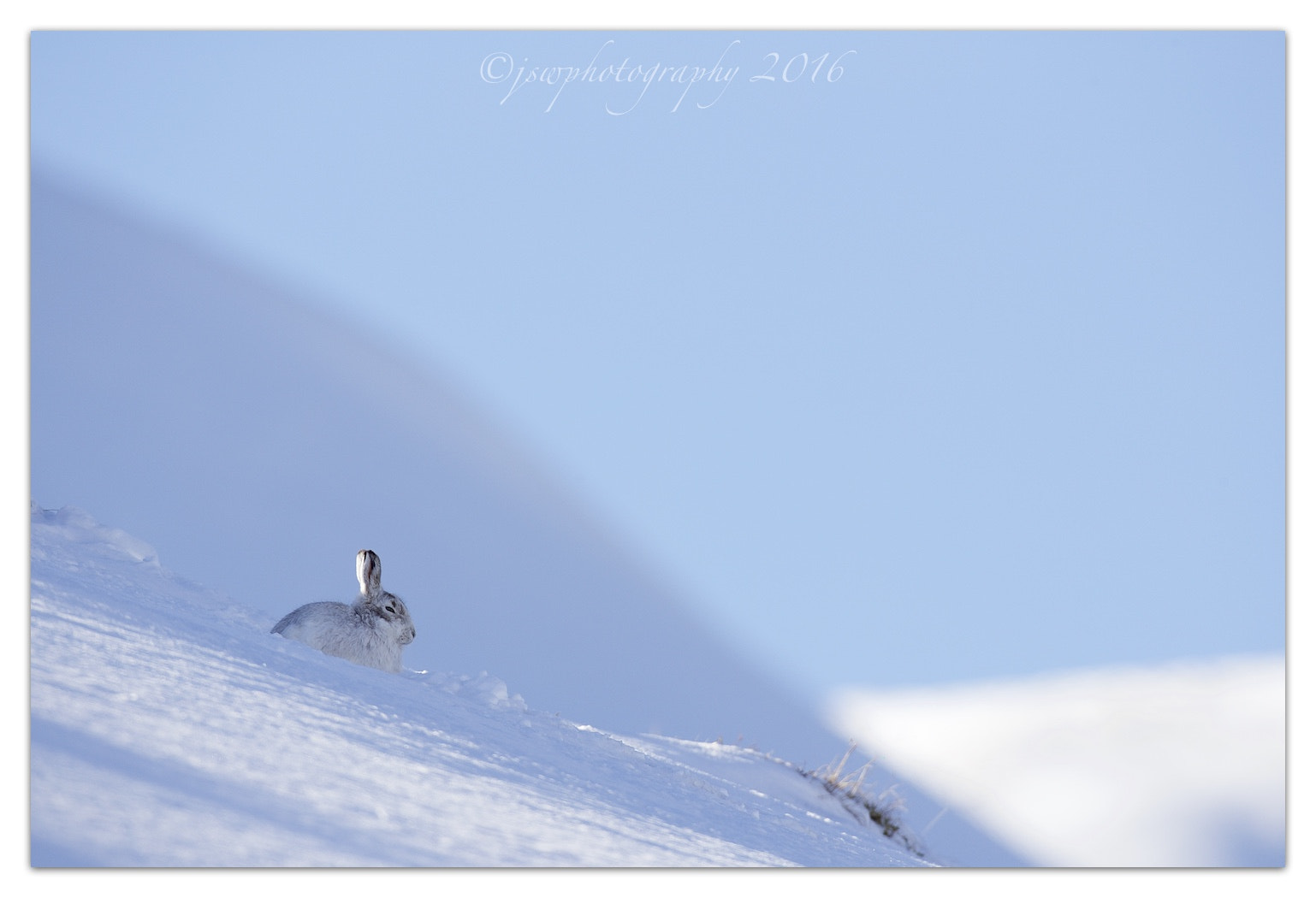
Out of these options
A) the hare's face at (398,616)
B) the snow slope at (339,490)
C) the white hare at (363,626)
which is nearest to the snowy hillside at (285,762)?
the white hare at (363,626)

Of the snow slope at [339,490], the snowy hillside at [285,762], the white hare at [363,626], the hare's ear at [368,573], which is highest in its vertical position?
the snow slope at [339,490]

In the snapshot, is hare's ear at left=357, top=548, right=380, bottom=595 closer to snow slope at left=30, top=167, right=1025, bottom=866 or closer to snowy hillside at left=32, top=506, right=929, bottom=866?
snowy hillside at left=32, top=506, right=929, bottom=866

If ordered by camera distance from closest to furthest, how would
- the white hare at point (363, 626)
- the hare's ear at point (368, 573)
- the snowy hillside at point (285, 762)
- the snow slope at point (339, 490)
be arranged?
the snowy hillside at point (285, 762) < the white hare at point (363, 626) < the hare's ear at point (368, 573) < the snow slope at point (339, 490)

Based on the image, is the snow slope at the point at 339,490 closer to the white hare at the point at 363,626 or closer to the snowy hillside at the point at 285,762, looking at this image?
the white hare at the point at 363,626

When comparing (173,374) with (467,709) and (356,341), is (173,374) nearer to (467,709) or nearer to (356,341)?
(356,341)

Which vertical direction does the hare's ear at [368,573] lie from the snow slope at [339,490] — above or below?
below

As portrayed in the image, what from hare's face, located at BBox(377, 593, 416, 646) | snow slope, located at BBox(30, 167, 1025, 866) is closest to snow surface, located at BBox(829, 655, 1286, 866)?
snow slope, located at BBox(30, 167, 1025, 866)

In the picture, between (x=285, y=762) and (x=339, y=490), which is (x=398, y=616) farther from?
(x=339, y=490)

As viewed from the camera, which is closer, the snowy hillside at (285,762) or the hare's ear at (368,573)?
the snowy hillside at (285,762)
